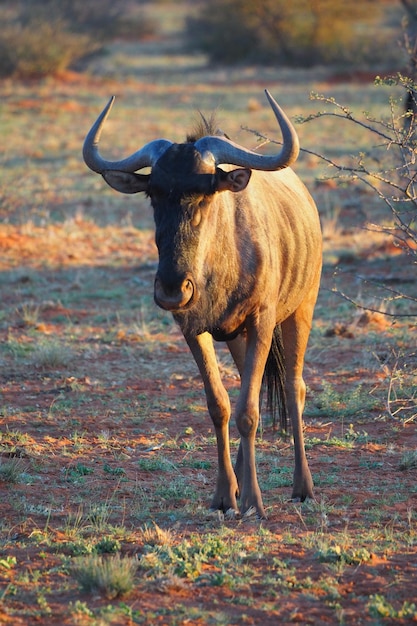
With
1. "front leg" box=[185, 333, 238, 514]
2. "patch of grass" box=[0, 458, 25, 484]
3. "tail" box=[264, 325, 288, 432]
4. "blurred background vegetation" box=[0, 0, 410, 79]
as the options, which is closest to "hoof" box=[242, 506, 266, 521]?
"front leg" box=[185, 333, 238, 514]

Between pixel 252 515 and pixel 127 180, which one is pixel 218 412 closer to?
pixel 252 515

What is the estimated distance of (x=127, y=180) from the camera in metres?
5.57

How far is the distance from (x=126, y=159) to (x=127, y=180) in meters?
0.12

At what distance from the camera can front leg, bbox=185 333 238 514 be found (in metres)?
5.72

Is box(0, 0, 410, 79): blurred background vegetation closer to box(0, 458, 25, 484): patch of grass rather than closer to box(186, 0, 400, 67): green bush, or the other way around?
box(186, 0, 400, 67): green bush

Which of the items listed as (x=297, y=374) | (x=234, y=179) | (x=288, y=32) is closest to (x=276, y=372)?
(x=297, y=374)

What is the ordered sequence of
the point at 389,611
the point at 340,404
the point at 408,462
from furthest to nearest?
the point at 340,404
the point at 408,462
the point at 389,611

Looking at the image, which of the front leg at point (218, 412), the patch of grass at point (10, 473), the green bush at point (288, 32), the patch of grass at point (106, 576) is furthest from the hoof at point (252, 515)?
the green bush at point (288, 32)

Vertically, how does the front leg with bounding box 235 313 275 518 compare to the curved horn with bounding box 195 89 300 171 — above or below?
below

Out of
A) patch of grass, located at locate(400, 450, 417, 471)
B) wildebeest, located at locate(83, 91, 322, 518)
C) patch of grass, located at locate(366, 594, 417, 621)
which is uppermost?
wildebeest, located at locate(83, 91, 322, 518)

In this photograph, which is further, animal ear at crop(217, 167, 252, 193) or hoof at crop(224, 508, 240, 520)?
hoof at crop(224, 508, 240, 520)

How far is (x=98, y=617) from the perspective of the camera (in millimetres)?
4188

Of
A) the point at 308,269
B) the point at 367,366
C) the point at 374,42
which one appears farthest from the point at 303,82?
the point at 308,269

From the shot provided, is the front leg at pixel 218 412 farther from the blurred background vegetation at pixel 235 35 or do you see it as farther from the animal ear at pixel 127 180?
the blurred background vegetation at pixel 235 35
